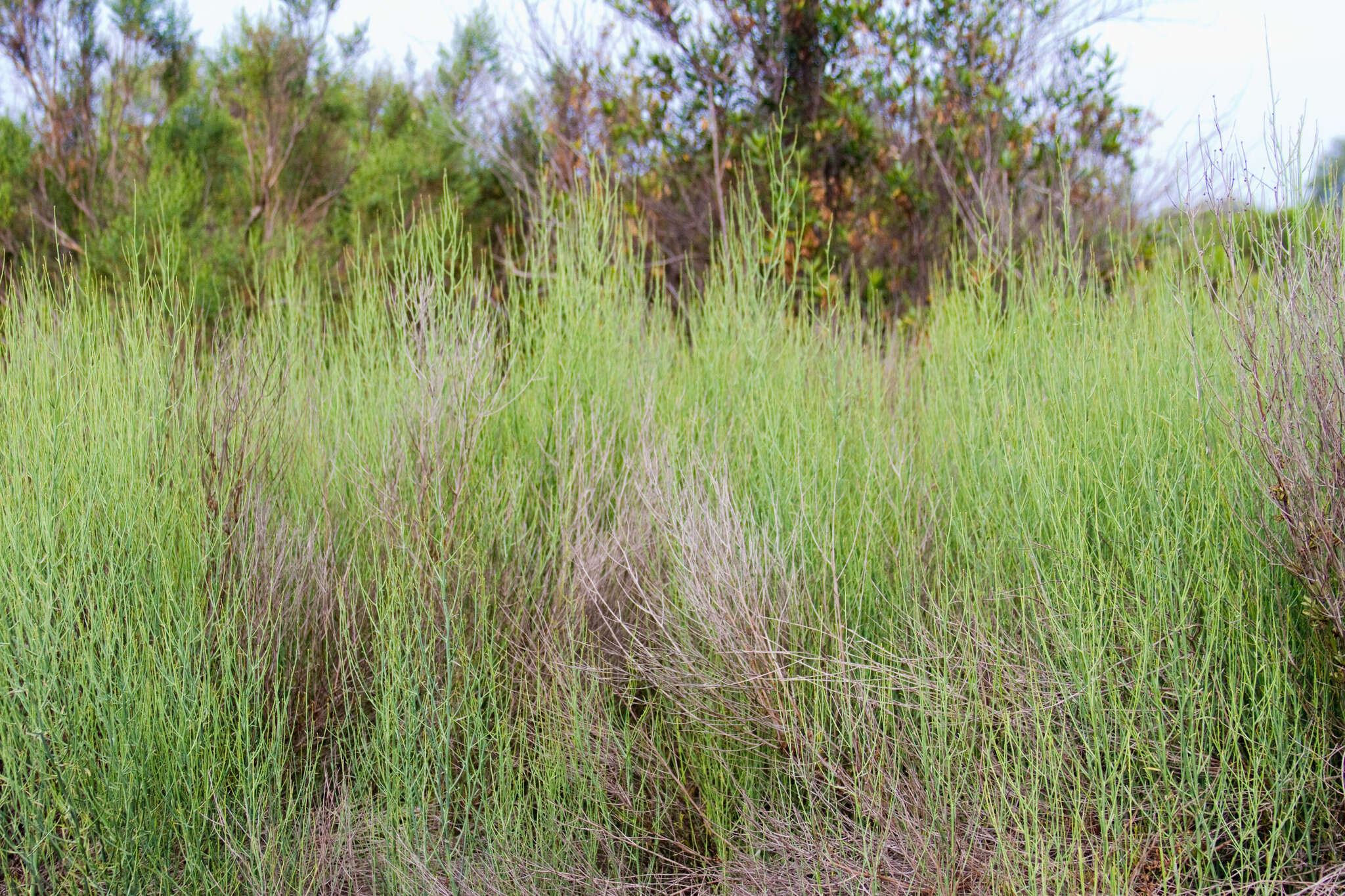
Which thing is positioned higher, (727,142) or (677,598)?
(727,142)

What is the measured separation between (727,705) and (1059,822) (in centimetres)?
74

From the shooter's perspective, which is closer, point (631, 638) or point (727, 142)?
point (631, 638)

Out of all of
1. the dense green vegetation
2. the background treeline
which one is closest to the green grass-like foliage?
the dense green vegetation

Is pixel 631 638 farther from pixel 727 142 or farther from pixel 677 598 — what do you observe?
pixel 727 142

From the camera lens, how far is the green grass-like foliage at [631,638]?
1919 millimetres

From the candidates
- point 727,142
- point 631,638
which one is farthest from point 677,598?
point 727,142

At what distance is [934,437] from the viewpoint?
296cm

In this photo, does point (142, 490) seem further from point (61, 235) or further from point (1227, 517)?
point (61, 235)

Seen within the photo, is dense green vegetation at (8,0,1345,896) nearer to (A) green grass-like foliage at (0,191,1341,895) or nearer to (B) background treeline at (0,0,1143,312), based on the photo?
(A) green grass-like foliage at (0,191,1341,895)

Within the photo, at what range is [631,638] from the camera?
Result: 238cm

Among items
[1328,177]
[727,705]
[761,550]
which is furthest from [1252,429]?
[727,705]

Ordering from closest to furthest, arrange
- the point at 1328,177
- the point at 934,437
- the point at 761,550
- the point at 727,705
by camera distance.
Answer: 1. the point at 1328,177
2. the point at 727,705
3. the point at 761,550
4. the point at 934,437

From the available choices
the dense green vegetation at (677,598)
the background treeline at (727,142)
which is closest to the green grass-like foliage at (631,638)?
the dense green vegetation at (677,598)

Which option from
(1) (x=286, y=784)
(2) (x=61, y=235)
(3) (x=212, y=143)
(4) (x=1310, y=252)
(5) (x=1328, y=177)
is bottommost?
(1) (x=286, y=784)
